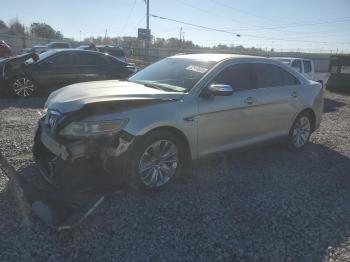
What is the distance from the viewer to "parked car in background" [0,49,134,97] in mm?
9719

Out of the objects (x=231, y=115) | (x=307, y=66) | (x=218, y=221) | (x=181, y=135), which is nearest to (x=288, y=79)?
(x=231, y=115)

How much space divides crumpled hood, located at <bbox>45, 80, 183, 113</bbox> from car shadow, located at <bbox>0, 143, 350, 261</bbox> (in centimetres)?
112

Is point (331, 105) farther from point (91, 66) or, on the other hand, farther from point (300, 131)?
point (91, 66)

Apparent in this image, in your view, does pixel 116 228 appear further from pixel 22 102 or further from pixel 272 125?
pixel 22 102

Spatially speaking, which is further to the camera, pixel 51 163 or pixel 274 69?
pixel 274 69

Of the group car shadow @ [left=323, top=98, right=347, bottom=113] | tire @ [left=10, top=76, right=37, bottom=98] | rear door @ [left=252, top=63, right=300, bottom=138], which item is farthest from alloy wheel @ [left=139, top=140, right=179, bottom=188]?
A: car shadow @ [left=323, top=98, right=347, bottom=113]

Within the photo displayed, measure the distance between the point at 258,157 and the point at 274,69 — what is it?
1.48 meters

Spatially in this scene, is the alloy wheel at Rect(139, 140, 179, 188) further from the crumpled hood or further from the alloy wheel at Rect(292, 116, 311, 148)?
the alloy wheel at Rect(292, 116, 311, 148)

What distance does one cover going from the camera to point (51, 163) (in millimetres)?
3900

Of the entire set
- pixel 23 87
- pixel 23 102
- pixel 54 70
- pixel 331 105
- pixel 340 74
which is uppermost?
pixel 54 70

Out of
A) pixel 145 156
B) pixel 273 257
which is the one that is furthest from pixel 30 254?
pixel 273 257

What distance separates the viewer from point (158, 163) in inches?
166

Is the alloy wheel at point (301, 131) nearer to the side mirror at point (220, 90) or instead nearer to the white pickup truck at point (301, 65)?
the side mirror at point (220, 90)

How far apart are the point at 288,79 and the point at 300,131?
102cm
